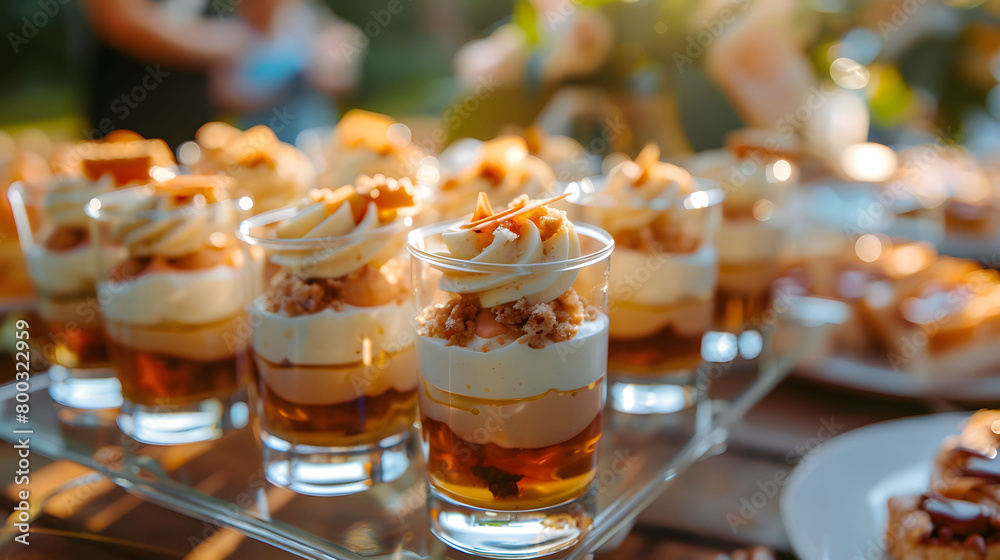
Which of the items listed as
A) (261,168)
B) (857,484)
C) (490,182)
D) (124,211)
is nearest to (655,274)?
(490,182)

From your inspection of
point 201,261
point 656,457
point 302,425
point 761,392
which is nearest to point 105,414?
point 201,261

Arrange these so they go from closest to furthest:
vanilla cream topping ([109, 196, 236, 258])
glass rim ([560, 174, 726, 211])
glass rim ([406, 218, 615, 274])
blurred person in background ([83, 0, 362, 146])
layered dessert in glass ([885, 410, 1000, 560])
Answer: glass rim ([406, 218, 615, 274])
layered dessert in glass ([885, 410, 1000, 560])
vanilla cream topping ([109, 196, 236, 258])
glass rim ([560, 174, 726, 211])
blurred person in background ([83, 0, 362, 146])

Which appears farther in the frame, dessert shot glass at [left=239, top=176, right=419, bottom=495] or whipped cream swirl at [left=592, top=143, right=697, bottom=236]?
whipped cream swirl at [left=592, top=143, right=697, bottom=236]

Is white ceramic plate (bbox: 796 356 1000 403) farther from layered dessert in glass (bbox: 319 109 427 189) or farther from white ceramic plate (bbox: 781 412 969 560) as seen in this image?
layered dessert in glass (bbox: 319 109 427 189)

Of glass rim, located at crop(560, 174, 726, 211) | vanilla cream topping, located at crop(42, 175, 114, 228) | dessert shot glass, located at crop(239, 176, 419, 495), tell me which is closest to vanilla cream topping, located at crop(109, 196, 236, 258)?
dessert shot glass, located at crop(239, 176, 419, 495)

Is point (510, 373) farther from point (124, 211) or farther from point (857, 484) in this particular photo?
point (124, 211)

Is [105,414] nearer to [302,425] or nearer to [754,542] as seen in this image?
[302,425]

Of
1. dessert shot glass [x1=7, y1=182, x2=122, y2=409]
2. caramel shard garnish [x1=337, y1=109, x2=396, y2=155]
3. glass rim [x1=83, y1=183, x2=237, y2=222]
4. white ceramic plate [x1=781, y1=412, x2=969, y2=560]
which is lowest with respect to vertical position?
white ceramic plate [x1=781, y1=412, x2=969, y2=560]

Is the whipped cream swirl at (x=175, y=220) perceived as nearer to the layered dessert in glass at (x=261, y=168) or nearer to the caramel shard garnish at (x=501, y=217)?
the layered dessert in glass at (x=261, y=168)
